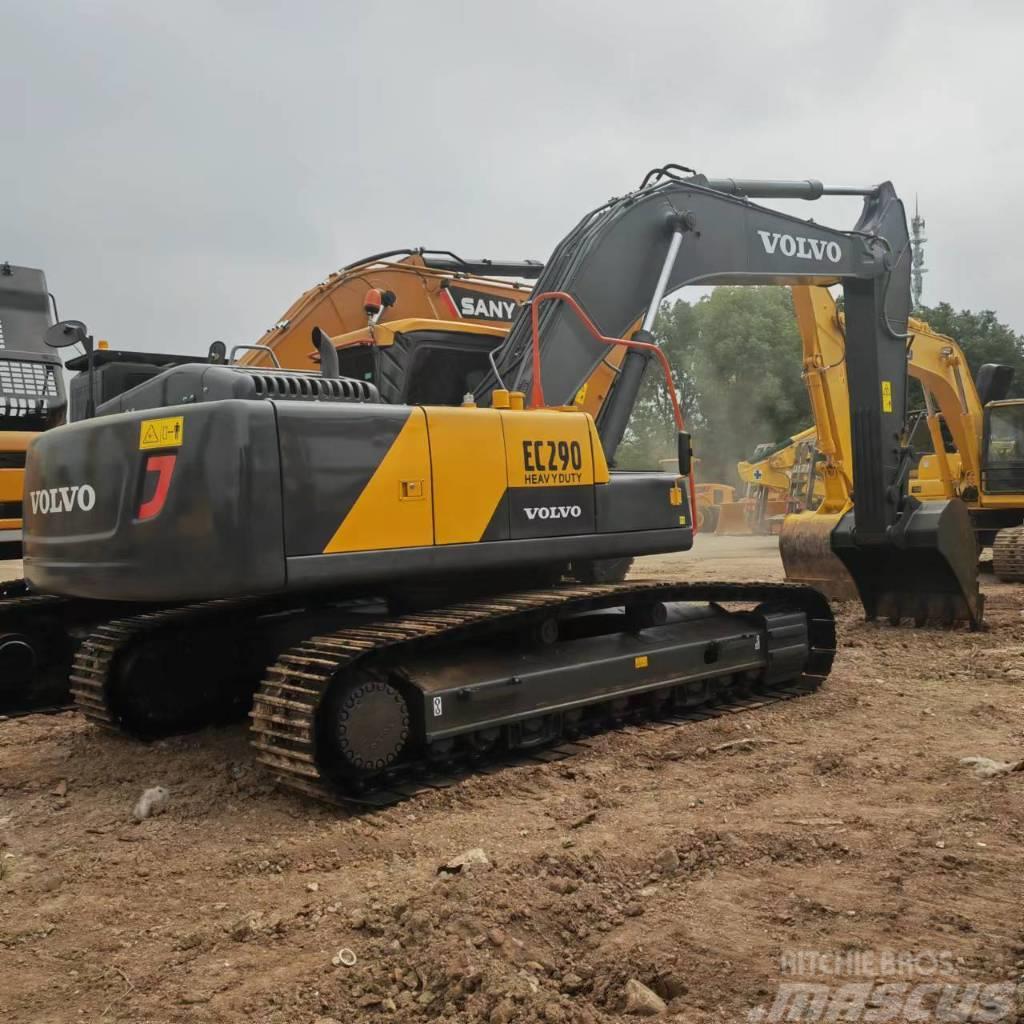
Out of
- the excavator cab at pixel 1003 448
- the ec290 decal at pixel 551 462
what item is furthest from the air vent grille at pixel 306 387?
the excavator cab at pixel 1003 448

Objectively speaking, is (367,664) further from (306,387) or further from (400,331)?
(400,331)

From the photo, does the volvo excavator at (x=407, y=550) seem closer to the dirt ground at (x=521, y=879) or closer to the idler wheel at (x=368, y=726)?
the idler wheel at (x=368, y=726)

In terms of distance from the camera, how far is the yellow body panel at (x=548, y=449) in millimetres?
4977

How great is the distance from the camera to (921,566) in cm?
843

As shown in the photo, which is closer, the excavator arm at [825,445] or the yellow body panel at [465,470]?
the yellow body panel at [465,470]

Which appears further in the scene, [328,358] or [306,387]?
[328,358]

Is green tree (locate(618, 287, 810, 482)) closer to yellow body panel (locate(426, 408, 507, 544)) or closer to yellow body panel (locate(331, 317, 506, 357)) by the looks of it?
yellow body panel (locate(331, 317, 506, 357))

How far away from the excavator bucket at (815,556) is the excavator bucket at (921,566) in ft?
3.80

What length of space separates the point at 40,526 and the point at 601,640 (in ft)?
9.03

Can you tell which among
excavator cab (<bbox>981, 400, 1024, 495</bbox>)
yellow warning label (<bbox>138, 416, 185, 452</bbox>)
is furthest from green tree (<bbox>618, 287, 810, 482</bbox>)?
yellow warning label (<bbox>138, 416, 185, 452</bbox>)

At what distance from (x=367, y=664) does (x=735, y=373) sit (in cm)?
4082

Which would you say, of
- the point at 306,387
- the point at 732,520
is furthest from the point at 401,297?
the point at 732,520

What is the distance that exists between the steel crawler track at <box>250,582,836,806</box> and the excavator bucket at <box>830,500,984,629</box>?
12.3 feet

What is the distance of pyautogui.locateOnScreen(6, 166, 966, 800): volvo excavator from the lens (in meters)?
4.20
